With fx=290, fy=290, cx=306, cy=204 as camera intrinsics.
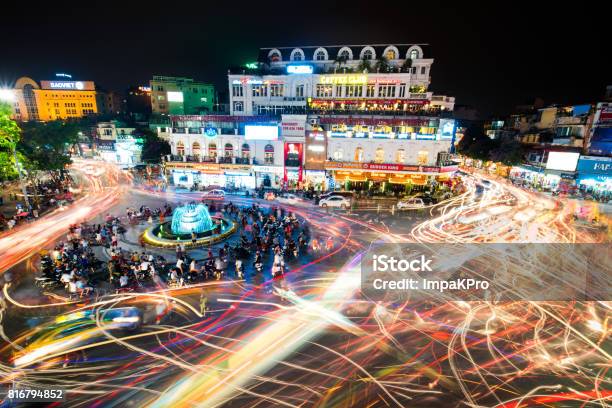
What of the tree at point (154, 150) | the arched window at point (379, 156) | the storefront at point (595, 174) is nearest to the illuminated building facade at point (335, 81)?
the arched window at point (379, 156)

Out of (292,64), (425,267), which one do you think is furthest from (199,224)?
(292,64)

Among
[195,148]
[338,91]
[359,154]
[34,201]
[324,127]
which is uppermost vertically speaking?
[338,91]

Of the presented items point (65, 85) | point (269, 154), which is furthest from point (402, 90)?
point (65, 85)

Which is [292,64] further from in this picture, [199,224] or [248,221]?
[199,224]

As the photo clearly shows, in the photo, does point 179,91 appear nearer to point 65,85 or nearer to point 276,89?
point 276,89

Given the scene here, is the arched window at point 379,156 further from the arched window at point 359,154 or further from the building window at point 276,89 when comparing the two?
the building window at point 276,89

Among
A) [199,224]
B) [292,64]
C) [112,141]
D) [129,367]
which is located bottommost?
[129,367]
